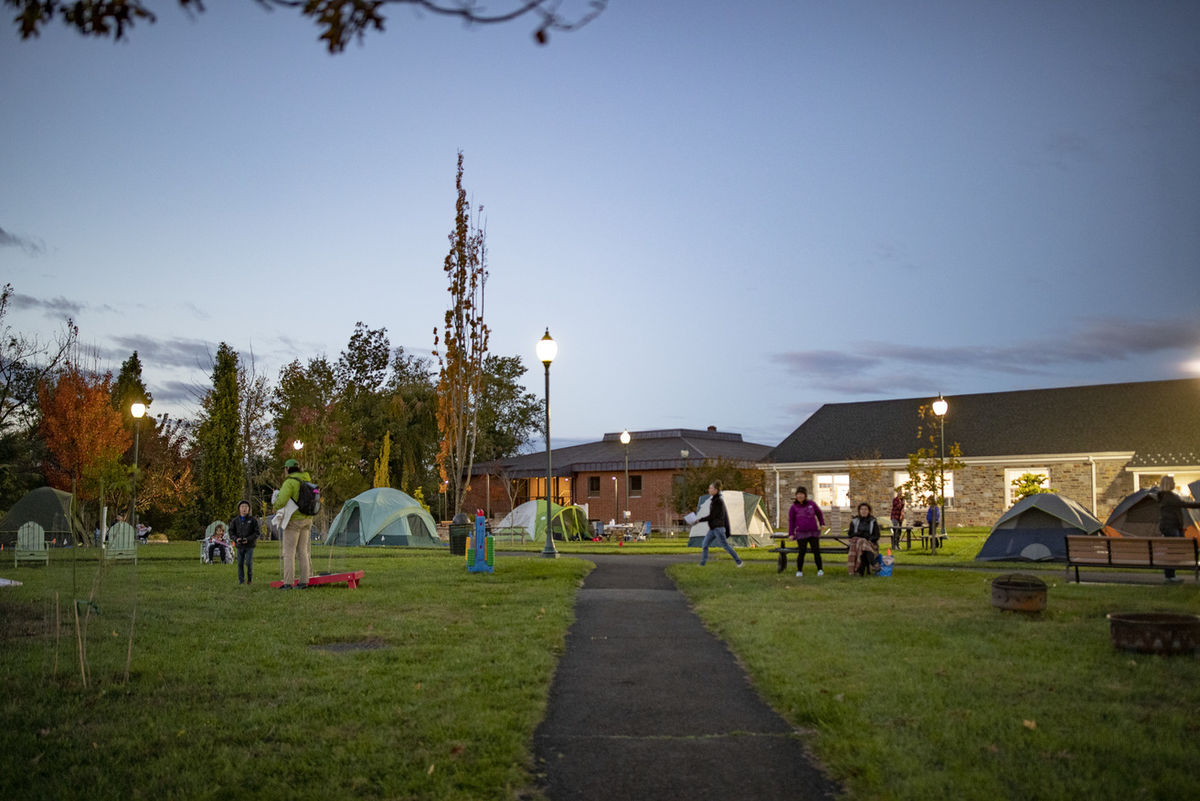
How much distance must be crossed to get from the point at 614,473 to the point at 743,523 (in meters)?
21.3

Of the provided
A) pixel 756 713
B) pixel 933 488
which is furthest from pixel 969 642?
pixel 933 488

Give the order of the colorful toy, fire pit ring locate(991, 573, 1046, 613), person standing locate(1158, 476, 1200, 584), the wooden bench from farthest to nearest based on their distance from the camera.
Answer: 1. the colorful toy
2. person standing locate(1158, 476, 1200, 584)
3. the wooden bench
4. fire pit ring locate(991, 573, 1046, 613)

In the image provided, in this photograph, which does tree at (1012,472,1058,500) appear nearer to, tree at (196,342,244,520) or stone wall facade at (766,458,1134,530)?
stone wall facade at (766,458,1134,530)

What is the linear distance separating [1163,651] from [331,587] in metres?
11.6

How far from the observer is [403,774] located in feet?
17.3

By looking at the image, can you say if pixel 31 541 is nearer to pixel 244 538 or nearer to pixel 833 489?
pixel 244 538

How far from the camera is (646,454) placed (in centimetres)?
5425

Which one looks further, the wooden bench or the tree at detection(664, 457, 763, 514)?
the tree at detection(664, 457, 763, 514)

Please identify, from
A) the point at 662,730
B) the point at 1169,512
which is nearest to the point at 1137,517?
the point at 1169,512

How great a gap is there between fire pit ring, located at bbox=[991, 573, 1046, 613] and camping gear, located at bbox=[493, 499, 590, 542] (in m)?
26.3

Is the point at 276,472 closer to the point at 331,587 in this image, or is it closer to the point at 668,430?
the point at 668,430

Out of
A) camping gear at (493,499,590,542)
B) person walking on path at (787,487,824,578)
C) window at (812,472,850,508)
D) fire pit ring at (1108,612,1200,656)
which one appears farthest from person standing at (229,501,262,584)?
window at (812,472,850,508)

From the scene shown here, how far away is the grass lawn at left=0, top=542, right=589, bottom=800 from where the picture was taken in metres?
5.16

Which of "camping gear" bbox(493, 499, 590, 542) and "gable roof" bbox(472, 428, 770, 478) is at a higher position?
"gable roof" bbox(472, 428, 770, 478)
